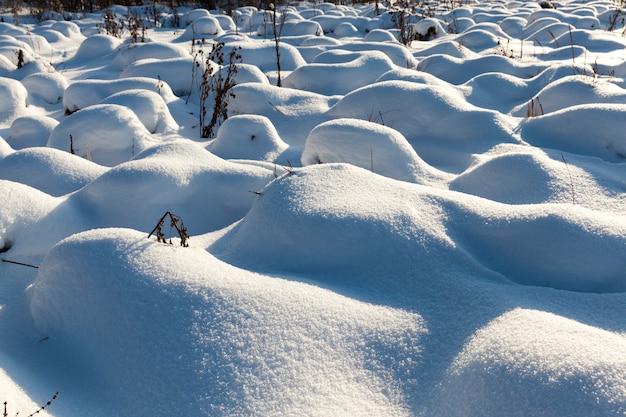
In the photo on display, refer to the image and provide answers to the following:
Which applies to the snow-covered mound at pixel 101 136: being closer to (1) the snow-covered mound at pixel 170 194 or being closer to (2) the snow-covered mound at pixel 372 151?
(1) the snow-covered mound at pixel 170 194

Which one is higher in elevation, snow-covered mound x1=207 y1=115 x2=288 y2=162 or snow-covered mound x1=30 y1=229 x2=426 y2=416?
snow-covered mound x1=207 y1=115 x2=288 y2=162

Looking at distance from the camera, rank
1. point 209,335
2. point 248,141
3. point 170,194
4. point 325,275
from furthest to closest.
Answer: point 248,141 < point 170,194 < point 325,275 < point 209,335

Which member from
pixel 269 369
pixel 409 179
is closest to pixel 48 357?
pixel 269 369

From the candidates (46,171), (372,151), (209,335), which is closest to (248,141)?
(372,151)

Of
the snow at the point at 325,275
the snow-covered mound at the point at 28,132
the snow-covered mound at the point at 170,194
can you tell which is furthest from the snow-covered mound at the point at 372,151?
the snow-covered mound at the point at 28,132

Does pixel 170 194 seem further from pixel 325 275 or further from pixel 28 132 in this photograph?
pixel 28 132

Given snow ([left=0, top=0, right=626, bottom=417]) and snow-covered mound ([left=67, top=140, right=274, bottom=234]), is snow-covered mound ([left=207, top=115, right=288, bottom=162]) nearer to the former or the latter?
snow ([left=0, top=0, right=626, bottom=417])

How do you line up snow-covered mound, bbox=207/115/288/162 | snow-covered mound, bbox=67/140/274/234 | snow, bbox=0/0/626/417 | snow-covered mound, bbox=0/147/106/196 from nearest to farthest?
1. snow, bbox=0/0/626/417
2. snow-covered mound, bbox=67/140/274/234
3. snow-covered mound, bbox=0/147/106/196
4. snow-covered mound, bbox=207/115/288/162

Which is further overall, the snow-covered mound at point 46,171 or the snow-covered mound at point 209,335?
the snow-covered mound at point 46,171

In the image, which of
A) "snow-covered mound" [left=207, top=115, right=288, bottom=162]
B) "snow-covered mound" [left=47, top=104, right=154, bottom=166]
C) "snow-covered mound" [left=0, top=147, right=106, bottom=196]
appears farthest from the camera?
"snow-covered mound" [left=47, top=104, right=154, bottom=166]

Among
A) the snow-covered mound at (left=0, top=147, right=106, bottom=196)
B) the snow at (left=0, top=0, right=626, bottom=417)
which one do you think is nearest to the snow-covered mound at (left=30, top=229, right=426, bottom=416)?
the snow at (left=0, top=0, right=626, bottom=417)

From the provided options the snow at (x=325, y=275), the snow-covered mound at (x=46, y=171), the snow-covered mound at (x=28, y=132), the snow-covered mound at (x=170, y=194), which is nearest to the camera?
the snow at (x=325, y=275)

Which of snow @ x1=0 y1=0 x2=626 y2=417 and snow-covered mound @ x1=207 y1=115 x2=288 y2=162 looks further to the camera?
snow-covered mound @ x1=207 y1=115 x2=288 y2=162

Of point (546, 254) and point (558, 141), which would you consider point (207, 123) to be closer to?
point (558, 141)
